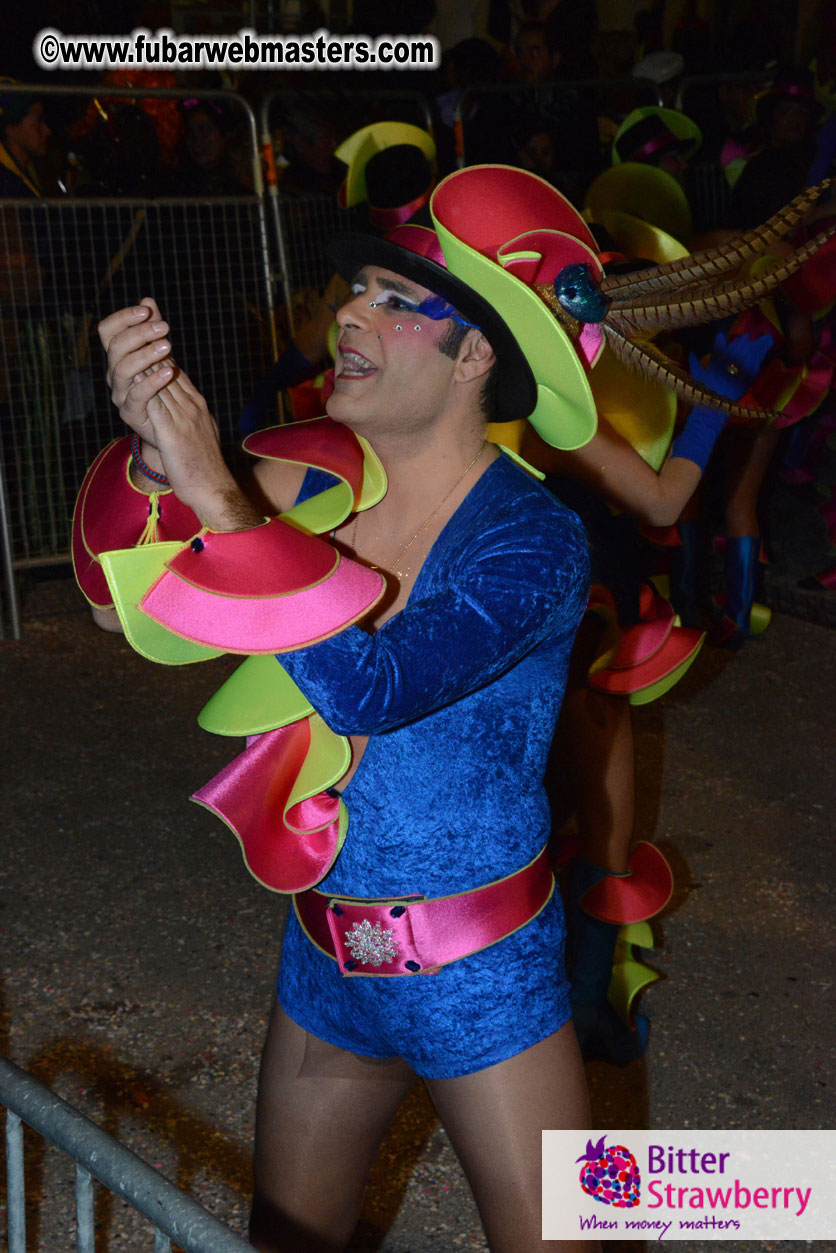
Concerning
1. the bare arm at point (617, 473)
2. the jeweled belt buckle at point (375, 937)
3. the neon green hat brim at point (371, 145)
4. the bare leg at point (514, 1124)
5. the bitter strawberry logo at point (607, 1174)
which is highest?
the neon green hat brim at point (371, 145)

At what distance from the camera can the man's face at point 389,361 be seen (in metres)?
1.64

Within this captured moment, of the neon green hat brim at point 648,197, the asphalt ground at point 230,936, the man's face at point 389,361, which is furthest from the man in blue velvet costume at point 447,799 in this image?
the neon green hat brim at point 648,197

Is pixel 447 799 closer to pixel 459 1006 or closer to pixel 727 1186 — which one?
pixel 459 1006

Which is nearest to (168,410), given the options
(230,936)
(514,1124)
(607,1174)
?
→ (514,1124)

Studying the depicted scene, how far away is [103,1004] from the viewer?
10.6 ft

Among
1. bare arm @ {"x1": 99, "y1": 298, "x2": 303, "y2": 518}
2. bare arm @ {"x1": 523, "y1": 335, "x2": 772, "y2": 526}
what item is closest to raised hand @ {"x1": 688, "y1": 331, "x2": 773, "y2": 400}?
bare arm @ {"x1": 523, "y1": 335, "x2": 772, "y2": 526}

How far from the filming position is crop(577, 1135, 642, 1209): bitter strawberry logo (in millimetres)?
1745

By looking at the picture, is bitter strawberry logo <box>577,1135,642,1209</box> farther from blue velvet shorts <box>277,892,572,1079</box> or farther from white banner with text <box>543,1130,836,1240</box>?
blue velvet shorts <box>277,892,572,1079</box>

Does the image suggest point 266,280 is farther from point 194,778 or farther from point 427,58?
point 427,58

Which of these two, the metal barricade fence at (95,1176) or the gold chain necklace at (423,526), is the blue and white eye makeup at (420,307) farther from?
the metal barricade fence at (95,1176)

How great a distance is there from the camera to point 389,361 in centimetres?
164

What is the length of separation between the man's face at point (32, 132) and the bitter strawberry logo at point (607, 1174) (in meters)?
5.21

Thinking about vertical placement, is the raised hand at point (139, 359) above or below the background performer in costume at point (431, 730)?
above

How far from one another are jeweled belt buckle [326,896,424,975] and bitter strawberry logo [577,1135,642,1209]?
1.21ft
